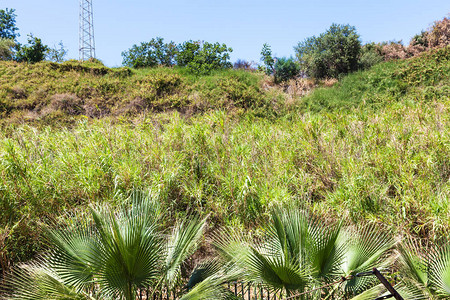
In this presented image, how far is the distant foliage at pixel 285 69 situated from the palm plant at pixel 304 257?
14.6 m

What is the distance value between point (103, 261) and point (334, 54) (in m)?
16.3

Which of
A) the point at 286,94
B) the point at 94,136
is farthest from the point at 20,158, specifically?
the point at 286,94

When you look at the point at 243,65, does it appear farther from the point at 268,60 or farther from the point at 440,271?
the point at 440,271

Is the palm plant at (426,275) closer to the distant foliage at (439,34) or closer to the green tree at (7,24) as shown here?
the distant foliage at (439,34)

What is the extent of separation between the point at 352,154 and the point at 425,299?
150 inches

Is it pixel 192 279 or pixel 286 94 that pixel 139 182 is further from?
pixel 286 94

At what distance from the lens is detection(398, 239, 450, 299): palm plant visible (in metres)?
2.59

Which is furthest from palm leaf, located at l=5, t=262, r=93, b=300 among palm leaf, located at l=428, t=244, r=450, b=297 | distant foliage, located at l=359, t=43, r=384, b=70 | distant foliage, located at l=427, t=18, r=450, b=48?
distant foliage, located at l=427, t=18, r=450, b=48

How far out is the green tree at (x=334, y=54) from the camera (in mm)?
16016

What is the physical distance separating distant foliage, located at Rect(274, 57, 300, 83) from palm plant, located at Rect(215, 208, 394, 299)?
576 inches

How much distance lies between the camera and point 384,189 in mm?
4953

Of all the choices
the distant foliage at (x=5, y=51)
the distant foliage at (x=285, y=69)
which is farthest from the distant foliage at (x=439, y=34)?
the distant foliage at (x=5, y=51)

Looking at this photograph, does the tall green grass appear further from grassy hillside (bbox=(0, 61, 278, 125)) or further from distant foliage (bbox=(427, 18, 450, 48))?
distant foliage (bbox=(427, 18, 450, 48))

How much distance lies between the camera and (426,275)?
2725 mm
